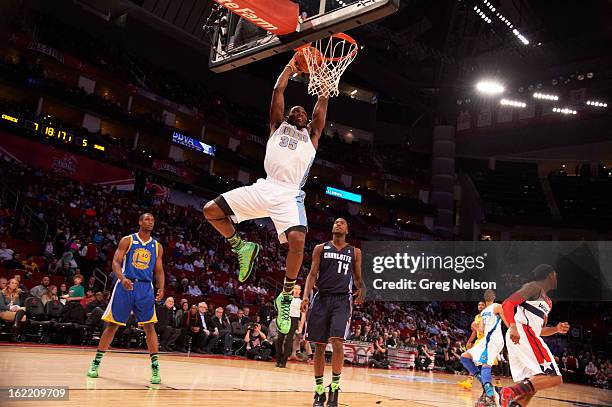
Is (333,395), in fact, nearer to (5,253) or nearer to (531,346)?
(531,346)

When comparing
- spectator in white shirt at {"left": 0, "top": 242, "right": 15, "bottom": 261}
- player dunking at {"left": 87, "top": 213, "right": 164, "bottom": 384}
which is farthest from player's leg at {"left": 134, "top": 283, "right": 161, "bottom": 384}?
spectator in white shirt at {"left": 0, "top": 242, "right": 15, "bottom": 261}

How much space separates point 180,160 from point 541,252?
60.8ft

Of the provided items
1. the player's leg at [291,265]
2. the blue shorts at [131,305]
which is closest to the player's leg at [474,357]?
the player's leg at [291,265]

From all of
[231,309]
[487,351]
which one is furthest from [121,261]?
[231,309]

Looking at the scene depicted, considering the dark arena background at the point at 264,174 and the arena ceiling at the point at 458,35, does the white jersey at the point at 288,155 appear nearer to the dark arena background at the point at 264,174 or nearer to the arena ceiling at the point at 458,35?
the dark arena background at the point at 264,174

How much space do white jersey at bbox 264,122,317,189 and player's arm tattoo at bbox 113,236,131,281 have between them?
2.56 meters

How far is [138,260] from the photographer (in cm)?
693

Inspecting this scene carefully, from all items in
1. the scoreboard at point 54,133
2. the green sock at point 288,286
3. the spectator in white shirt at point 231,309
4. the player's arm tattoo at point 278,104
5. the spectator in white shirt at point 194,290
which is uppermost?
the scoreboard at point 54,133

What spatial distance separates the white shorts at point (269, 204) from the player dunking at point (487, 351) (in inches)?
152

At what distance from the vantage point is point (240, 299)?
61.4ft

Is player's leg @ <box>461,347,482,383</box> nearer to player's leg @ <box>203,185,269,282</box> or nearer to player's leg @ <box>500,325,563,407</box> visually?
player's leg @ <box>500,325,563,407</box>

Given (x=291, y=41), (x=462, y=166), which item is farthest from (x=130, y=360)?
(x=462, y=166)

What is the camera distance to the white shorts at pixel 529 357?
5836mm

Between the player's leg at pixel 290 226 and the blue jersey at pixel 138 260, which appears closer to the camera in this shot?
the player's leg at pixel 290 226
